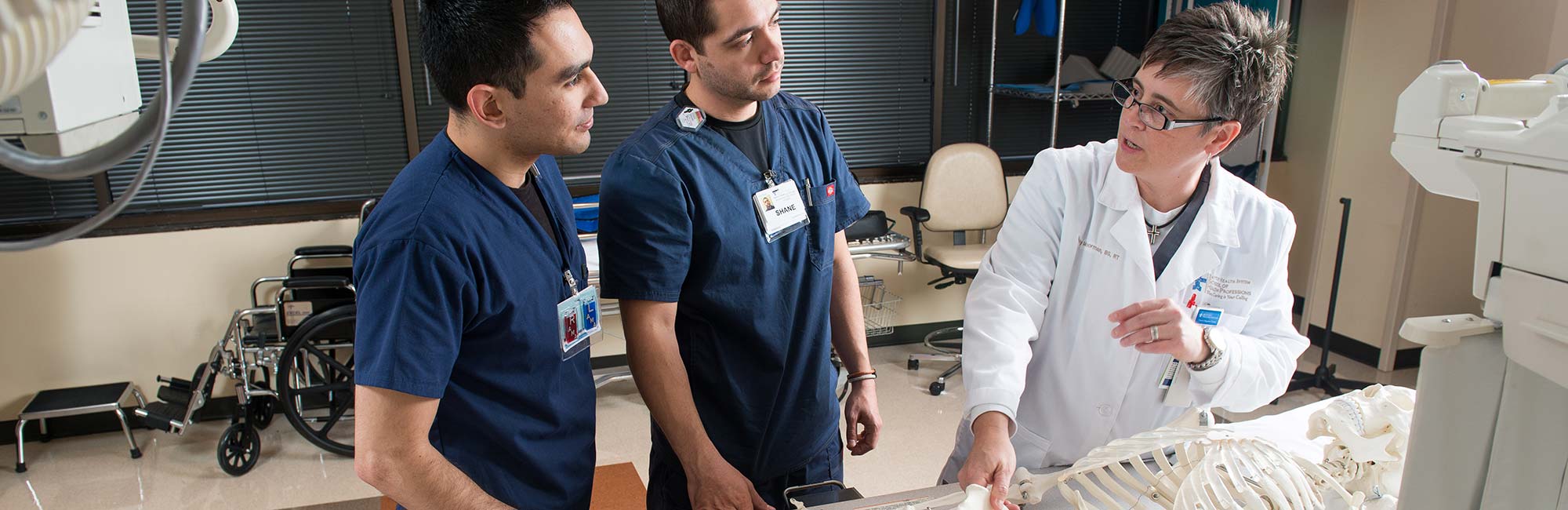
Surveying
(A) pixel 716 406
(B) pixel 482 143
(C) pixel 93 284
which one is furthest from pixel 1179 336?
(C) pixel 93 284

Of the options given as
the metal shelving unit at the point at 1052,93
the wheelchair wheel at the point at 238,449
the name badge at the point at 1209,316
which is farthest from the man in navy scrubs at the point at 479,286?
the metal shelving unit at the point at 1052,93

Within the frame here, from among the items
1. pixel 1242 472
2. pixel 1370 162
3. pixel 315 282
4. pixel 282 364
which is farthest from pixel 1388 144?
pixel 282 364

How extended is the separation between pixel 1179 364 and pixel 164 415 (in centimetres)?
352

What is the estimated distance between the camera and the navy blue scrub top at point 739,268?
154 cm

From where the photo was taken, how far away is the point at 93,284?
3.59 meters

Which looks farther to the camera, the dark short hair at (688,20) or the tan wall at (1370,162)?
the tan wall at (1370,162)

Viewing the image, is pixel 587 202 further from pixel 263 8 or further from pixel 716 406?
pixel 716 406

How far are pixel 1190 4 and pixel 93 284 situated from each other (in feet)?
15.7

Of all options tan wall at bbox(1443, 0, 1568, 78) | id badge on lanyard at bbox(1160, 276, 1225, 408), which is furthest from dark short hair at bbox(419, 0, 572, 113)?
tan wall at bbox(1443, 0, 1568, 78)

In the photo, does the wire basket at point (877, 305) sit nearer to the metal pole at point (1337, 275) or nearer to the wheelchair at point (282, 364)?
the metal pole at point (1337, 275)

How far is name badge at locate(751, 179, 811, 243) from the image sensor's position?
5.41ft

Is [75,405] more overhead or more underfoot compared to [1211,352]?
more underfoot

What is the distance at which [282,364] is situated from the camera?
3.37m

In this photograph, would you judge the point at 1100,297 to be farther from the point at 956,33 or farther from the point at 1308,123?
the point at 1308,123
